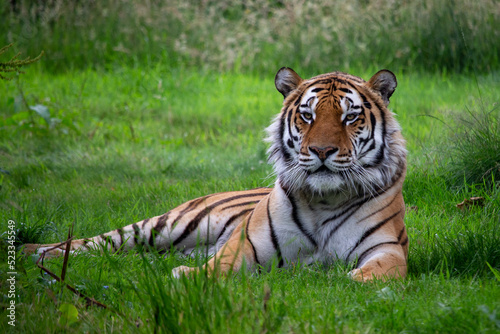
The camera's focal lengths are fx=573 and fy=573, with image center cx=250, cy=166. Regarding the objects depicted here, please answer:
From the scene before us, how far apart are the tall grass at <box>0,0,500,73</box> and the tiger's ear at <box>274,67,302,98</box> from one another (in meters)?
5.47

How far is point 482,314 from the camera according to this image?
2.14 metres

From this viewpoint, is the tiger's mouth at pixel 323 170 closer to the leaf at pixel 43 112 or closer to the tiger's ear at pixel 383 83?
the tiger's ear at pixel 383 83

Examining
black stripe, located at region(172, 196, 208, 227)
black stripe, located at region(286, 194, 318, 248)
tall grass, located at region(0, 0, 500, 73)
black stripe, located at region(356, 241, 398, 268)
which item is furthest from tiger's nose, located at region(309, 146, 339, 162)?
tall grass, located at region(0, 0, 500, 73)

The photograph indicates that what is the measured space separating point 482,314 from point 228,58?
8.38 metres

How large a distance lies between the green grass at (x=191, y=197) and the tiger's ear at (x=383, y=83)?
1.73 feet

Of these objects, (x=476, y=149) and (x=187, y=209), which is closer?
(x=187, y=209)

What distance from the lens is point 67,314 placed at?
236 cm

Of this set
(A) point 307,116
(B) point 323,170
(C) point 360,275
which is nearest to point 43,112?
(A) point 307,116

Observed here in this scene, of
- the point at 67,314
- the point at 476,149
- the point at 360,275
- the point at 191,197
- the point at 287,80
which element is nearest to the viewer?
the point at 67,314

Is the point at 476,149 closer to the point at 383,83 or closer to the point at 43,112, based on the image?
the point at 383,83

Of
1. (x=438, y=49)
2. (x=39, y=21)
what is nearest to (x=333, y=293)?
(x=438, y=49)

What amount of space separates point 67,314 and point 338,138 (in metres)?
1.73

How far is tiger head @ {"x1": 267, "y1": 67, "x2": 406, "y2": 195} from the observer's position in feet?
10.8

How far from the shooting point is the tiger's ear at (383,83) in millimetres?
3531
